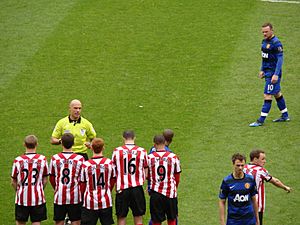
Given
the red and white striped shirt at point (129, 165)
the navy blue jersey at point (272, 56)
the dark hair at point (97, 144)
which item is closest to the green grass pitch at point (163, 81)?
the navy blue jersey at point (272, 56)

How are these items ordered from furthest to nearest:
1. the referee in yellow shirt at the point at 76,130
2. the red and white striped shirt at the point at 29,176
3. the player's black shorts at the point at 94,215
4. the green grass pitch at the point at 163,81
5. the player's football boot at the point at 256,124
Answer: the player's football boot at the point at 256,124 → the green grass pitch at the point at 163,81 → the referee in yellow shirt at the point at 76,130 → the red and white striped shirt at the point at 29,176 → the player's black shorts at the point at 94,215

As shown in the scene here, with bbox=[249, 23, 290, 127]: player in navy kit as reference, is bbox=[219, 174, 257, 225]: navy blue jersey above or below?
below

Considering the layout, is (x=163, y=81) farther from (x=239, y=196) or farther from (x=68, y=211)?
(x=239, y=196)

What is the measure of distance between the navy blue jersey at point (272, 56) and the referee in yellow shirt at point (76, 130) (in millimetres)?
4620

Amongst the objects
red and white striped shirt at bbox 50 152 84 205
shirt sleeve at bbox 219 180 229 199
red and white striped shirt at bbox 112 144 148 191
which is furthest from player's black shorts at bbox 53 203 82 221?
shirt sleeve at bbox 219 180 229 199

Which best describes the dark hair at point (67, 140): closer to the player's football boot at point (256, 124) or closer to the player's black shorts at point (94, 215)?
the player's black shorts at point (94, 215)

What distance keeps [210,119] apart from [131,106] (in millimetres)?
1794

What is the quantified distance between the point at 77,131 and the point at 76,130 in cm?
2

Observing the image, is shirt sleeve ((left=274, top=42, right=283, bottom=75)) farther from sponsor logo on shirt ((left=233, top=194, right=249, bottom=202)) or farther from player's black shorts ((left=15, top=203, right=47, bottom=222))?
player's black shorts ((left=15, top=203, right=47, bottom=222))

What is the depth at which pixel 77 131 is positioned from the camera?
12523 mm

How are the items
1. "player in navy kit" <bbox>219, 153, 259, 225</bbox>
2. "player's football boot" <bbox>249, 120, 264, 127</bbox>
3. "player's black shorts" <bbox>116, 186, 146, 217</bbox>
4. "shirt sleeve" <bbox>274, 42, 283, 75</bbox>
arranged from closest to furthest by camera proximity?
"player in navy kit" <bbox>219, 153, 259, 225</bbox>, "player's black shorts" <bbox>116, 186, 146, 217</bbox>, "shirt sleeve" <bbox>274, 42, 283, 75</bbox>, "player's football boot" <bbox>249, 120, 264, 127</bbox>

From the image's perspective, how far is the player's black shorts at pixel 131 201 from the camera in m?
11.4

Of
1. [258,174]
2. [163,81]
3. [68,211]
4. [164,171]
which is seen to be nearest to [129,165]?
[164,171]

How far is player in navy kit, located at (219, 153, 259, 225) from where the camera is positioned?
1072 cm
